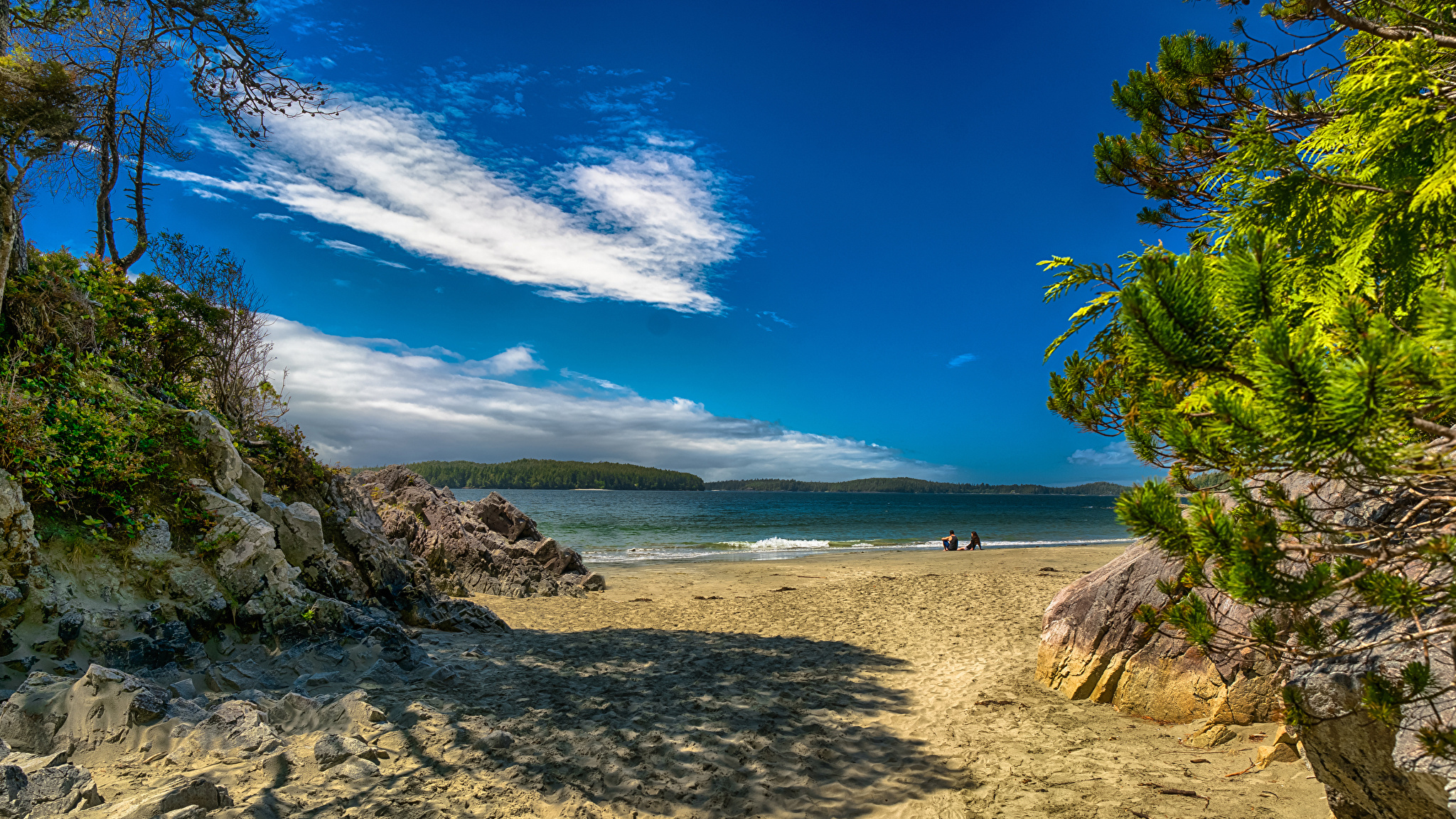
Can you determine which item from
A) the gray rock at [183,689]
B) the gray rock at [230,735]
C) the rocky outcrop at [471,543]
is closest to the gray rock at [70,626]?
the gray rock at [183,689]

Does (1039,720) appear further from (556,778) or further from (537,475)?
(537,475)

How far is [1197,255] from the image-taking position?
209 cm

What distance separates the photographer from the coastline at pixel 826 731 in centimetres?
468

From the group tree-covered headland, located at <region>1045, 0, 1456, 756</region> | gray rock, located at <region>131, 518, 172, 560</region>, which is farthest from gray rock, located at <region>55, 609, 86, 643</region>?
tree-covered headland, located at <region>1045, 0, 1456, 756</region>

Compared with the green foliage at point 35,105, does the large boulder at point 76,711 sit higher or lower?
lower

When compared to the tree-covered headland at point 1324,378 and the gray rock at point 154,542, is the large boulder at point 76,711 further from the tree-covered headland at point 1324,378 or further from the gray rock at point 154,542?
the tree-covered headland at point 1324,378

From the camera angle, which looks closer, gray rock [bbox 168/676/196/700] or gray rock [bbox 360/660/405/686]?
gray rock [bbox 168/676/196/700]

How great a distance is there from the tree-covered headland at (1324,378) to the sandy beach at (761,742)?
2.11 m

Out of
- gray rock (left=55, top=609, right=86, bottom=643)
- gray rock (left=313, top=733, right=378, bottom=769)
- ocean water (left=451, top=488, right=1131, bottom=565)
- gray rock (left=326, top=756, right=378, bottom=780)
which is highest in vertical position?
gray rock (left=55, top=609, right=86, bottom=643)

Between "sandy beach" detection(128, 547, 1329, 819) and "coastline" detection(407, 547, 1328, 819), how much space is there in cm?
2

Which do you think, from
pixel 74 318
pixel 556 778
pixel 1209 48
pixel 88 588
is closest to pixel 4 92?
pixel 74 318

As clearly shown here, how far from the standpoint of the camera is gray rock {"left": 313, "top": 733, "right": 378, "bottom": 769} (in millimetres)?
4684

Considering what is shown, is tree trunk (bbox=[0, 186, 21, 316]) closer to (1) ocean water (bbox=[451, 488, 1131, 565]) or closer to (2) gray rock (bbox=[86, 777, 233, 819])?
(2) gray rock (bbox=[86, 777, 233, 819])

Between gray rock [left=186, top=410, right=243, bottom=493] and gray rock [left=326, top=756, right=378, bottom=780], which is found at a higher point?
gray rock [left=186, top=410, right=243, bottom=493]
